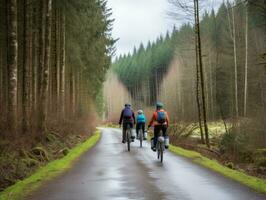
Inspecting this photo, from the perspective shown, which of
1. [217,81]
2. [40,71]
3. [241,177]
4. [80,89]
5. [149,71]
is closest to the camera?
[241,177]

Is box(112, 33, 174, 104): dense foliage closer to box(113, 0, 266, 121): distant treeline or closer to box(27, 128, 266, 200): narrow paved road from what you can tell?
box(113, 0, 266, 121): distant treeline

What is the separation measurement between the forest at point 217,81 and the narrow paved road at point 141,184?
3.36 metres

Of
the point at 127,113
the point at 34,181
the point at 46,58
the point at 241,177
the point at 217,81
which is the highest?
the point at 217,81

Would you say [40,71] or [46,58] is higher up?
[46,58]

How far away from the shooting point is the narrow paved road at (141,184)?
9.95 m

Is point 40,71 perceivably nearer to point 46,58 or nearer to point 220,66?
point 46,58

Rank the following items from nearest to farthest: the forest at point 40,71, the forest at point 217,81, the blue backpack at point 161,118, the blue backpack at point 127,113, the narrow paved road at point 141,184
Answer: the narrow paved road at point 141,184 → the forest at point 40,71 → the blue backpack at point 161,118 → the blue backpack at point 127,113 → the forest at point 217,81

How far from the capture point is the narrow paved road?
995 centimetres

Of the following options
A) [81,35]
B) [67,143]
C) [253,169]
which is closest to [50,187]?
[253,169]

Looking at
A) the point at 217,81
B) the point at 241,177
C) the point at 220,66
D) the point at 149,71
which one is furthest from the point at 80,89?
the point at 149,71

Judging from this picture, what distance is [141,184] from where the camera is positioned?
453 inches

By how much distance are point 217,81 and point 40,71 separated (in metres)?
48.7

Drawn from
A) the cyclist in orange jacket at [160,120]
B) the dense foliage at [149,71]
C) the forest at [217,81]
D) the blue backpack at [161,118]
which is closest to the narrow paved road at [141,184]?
the cyclist in orange jacket at [160,120]

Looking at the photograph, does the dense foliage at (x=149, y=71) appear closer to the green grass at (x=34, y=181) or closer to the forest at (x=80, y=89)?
the forest at (x=80, y=89)
